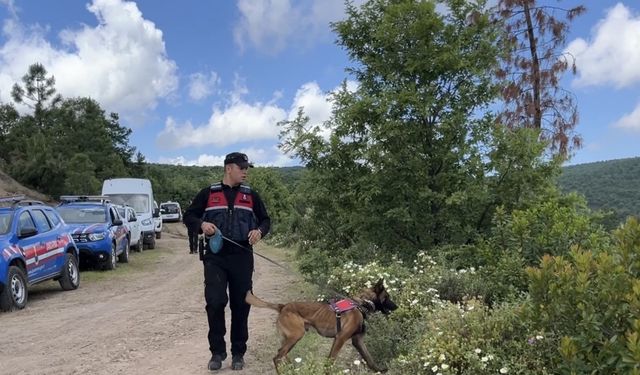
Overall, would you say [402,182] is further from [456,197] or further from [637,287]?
[637,287]

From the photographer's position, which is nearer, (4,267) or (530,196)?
(530,196)

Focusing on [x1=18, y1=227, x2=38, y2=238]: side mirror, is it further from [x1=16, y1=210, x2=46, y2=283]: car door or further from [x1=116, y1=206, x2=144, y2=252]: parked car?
[x1=116, y1=206, x2=144, y2=252]: parked car

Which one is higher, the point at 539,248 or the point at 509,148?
the point at 509,148

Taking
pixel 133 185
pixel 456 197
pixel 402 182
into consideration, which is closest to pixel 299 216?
pixel 402 182

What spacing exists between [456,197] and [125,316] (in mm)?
5305

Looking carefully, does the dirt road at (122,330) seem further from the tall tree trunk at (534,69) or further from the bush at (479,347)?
the tall tree trunk at (534,69)

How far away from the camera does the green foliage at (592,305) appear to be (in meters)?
3.10

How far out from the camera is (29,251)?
1034 centimetres

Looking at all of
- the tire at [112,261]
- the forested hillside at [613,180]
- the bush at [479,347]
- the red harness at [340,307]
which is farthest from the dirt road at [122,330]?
the forested hillside at [613,180]

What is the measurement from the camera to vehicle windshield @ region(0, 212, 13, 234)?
33.0ft

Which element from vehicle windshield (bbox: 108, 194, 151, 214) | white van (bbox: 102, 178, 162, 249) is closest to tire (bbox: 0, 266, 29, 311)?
white van (bbox: 102, 178, 162, 249)

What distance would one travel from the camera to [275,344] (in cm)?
655

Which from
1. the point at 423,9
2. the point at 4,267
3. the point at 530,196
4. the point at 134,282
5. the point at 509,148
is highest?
the point at 423,9

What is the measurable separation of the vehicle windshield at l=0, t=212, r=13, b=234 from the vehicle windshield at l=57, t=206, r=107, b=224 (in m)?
5.63
